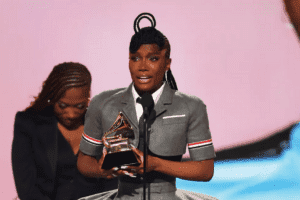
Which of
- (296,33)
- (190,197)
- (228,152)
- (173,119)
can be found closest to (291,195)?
(228,152)

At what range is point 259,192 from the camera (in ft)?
11.8

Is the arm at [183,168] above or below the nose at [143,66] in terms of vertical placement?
below

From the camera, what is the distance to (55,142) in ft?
7.63

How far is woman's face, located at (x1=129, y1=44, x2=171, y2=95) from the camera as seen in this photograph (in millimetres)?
1423

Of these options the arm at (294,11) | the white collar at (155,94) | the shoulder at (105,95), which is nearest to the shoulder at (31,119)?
the shoulder at (105,95)

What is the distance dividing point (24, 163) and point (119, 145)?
1.33 metres

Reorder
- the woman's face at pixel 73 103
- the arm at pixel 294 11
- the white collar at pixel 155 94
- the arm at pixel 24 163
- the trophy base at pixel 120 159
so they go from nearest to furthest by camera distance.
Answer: the trophy base at pixel 120 159
the white collar at pixel 155 94
the woman's face at pixel 73 103
the arm at pixel 24 163
the arm at pixel 294 11

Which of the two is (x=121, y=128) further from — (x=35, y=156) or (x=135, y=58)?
(x=35, y=156)

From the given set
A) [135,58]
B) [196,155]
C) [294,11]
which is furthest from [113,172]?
[294,11]

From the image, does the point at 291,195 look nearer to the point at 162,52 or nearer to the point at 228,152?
the point at 228,152

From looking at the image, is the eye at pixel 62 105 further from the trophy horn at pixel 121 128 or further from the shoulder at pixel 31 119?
the trophy horn at pixel 121 128

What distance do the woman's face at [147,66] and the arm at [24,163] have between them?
3.99 feet

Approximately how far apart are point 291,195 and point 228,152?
735mm

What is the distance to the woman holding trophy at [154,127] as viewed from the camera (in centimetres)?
139
